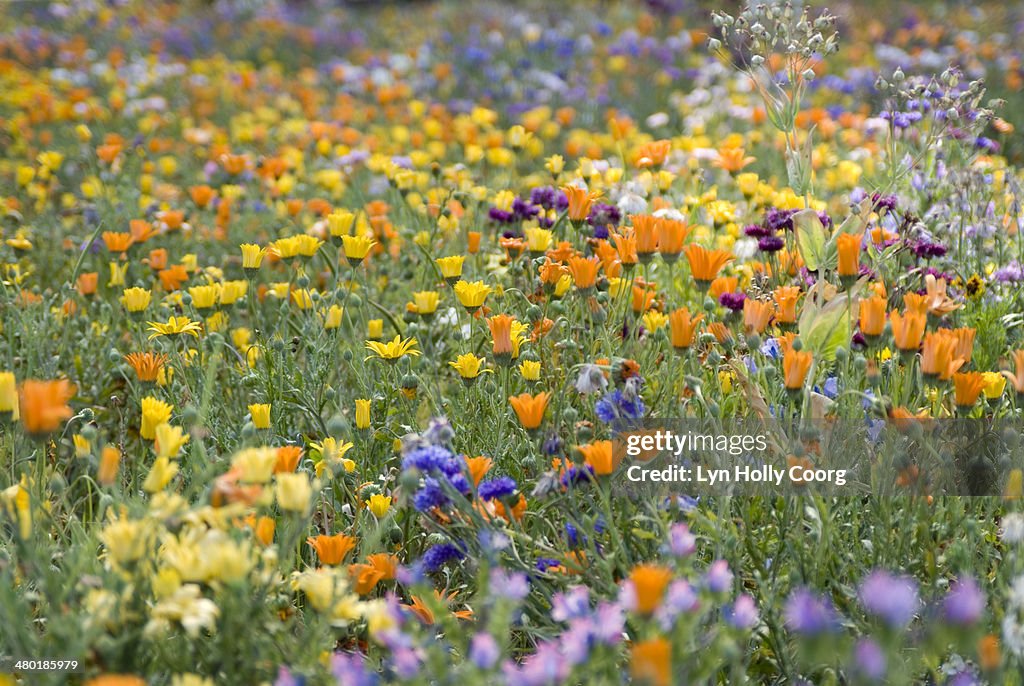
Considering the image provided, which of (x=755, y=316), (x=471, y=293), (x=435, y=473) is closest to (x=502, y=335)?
(x=471, y=293)

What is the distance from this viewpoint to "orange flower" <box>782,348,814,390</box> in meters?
2.00

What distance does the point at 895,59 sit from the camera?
8203 mm

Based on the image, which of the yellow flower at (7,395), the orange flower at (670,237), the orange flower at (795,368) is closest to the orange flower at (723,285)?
the orange flower at (670,237)

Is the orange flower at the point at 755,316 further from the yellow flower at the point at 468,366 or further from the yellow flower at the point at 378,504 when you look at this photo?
the yellow flower at the point at 378,504

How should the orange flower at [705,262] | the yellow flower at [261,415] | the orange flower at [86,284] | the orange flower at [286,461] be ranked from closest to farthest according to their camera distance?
the orange flower at [286,461]
the yellow flower at [261,415]
the orange flower at [705,262]
the orange flower at [86,284]

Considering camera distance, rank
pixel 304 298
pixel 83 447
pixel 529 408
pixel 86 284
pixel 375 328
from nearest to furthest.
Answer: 1. pixel 83 447
2. pixel 529 408
3. pixel 375 328
4. pixel 304 298
5. pixel 86 284

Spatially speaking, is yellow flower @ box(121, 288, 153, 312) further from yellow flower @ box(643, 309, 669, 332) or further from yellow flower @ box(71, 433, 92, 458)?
yellow flower @ box(643, 309, 669, 332)

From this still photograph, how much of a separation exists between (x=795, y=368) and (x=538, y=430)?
0.56 meters

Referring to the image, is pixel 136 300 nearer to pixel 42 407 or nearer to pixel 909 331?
pixel 42 407

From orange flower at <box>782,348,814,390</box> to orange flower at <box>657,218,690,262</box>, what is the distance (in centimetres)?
51

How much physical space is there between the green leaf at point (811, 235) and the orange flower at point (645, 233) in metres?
0.38

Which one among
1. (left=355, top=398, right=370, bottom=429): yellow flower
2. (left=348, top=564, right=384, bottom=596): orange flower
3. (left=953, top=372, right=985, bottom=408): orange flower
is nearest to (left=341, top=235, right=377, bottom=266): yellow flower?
(left=355, top=398, right=370, bottom=429): yellow flower

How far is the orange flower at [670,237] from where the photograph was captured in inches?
94.7

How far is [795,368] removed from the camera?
2.01 m
